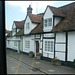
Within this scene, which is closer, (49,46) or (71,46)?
(71,46)

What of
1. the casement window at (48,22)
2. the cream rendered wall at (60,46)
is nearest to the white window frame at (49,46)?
the cream rendered wall at (60,46)

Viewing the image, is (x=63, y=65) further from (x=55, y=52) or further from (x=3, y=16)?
(x=3, y=16)

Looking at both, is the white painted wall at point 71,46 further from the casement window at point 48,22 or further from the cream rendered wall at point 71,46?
the casement window at point 48,22

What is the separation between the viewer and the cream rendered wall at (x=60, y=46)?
9.37m

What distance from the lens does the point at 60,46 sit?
384 inches

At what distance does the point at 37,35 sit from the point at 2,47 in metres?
11.9

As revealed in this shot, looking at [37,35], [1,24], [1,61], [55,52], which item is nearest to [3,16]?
[1,24]

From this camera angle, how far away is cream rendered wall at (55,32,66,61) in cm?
937

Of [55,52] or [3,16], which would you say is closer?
[3,16]

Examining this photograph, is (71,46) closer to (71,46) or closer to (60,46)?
(71,46)

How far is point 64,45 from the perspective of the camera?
30.5ft

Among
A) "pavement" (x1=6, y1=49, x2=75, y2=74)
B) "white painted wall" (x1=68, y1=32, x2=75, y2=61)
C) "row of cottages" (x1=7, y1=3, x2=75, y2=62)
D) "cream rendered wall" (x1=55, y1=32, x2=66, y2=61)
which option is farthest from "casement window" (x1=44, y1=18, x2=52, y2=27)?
"pavement" (x1=6, y1=49, x2=75, y2=74)

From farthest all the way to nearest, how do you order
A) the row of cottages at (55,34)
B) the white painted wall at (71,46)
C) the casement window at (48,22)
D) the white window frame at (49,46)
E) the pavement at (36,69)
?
the casement window at (48,22) < the white window frame at (49,46) < the row of cottages at (55,34) < the white painted wall at (71,46) < the pavement at (36,69)

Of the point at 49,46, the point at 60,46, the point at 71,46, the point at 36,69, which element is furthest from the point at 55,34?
the point at 36,69
